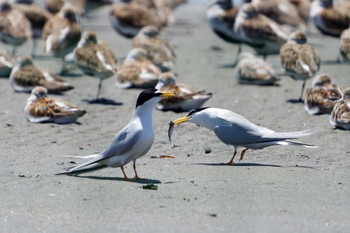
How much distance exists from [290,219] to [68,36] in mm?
8730

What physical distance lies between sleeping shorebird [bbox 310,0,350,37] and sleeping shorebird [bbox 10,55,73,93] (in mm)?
5626

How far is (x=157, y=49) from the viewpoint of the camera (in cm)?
1543

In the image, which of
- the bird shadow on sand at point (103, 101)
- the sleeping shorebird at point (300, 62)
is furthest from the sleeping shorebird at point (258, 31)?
the bird shadow on sand at point (103, 101)

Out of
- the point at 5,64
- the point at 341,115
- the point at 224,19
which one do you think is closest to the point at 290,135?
the point at 341,115

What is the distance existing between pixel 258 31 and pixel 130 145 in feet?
28.0

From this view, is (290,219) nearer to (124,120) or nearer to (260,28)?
(124,120)

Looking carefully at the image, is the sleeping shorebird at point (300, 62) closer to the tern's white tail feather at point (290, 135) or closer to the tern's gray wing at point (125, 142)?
the tern's white tail feather at point (290, 135)

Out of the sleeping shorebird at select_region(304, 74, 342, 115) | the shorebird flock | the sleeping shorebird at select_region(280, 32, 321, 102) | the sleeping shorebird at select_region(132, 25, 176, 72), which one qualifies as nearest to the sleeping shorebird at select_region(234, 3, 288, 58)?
the shorebird flock

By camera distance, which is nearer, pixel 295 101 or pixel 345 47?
pixel 295 101

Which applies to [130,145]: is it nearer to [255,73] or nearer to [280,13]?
[255,73]

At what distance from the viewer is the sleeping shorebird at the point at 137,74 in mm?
13924

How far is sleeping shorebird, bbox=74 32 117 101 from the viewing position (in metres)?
13.3

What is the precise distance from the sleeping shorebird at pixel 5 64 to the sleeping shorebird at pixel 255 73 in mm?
3208

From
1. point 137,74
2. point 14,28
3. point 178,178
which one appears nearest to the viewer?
point 178,178
